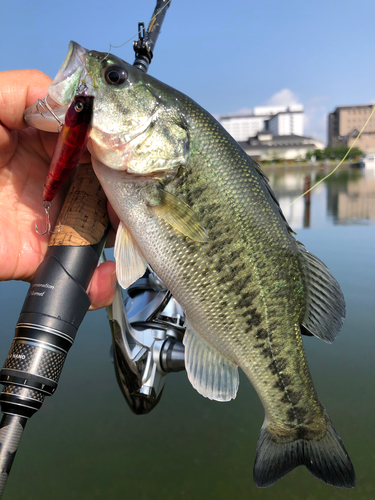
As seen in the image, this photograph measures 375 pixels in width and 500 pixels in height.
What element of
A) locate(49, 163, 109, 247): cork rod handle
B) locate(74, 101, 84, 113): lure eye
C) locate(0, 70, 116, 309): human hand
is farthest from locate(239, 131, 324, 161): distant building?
locate(74, 101, 84, 113): lure eye

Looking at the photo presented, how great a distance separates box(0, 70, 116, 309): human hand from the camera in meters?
1.40

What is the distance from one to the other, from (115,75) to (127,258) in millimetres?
696

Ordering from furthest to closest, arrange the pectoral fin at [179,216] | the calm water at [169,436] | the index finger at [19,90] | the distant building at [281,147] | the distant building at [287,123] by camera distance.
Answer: the distant building at [287,123]
the distant building at [281,147]
the calm water at [169,436]
the index finger at [19,90]
the pectoral fin at [179,216]

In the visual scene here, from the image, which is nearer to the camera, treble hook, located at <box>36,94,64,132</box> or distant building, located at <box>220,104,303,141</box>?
treble hook, located at <box>36,94,64,132</box>

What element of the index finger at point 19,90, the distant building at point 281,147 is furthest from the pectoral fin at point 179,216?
the distant building at point 281,147

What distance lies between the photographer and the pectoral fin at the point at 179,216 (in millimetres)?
1222

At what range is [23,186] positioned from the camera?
165 cm

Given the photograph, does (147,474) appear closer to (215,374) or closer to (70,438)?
(70,438)

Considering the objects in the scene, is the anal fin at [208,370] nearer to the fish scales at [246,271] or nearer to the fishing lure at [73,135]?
the fish scales at [246,271]

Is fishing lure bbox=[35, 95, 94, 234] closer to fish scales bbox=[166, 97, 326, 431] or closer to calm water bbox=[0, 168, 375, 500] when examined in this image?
fish scales bbox=[166, 97, 326, 431]

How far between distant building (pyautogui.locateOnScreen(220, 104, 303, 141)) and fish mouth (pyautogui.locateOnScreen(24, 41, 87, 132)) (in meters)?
106

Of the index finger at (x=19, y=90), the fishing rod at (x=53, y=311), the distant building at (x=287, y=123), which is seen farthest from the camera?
the distant building at (x=287, y=123)

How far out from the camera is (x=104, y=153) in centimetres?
123

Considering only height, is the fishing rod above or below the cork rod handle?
below
